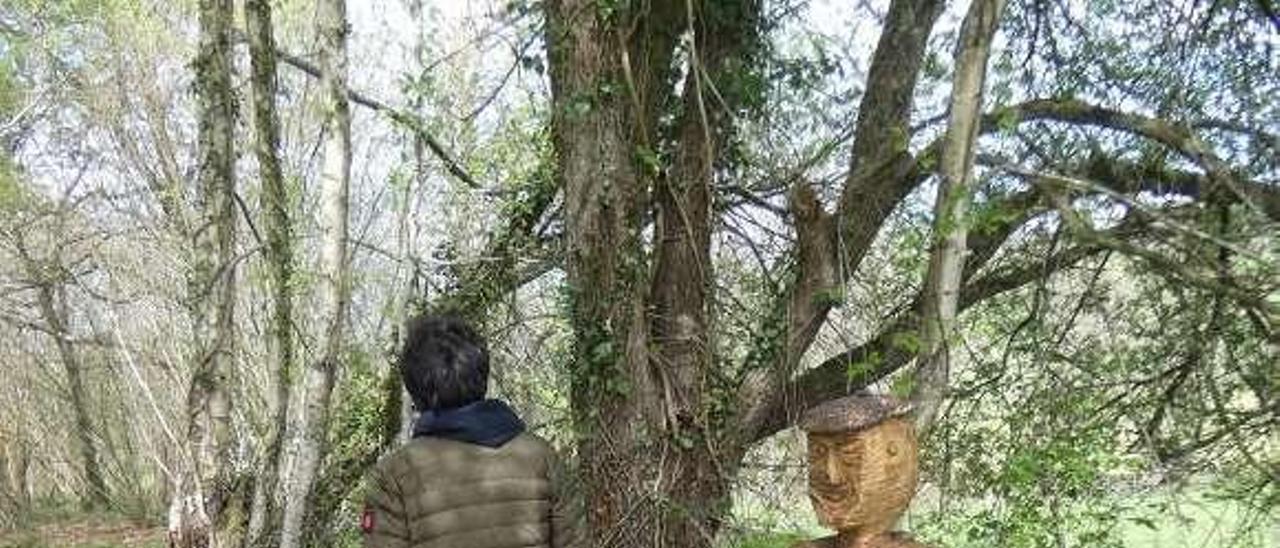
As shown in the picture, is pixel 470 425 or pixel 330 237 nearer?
pixel 470 425

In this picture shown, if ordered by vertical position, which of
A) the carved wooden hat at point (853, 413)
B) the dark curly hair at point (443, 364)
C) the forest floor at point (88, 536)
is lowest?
the forest floor at point (88, 536)

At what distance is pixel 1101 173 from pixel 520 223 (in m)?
2.80

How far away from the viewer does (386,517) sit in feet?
11.4

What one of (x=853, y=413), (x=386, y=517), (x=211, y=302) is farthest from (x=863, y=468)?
(x=211, y=302)

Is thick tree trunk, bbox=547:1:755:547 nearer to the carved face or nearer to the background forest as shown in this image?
the background forest

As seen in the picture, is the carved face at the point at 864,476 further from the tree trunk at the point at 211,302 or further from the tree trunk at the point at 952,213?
the tree trunk at the point at 211,302

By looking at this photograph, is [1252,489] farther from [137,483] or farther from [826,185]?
[137,483]

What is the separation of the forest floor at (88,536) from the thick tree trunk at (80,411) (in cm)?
147

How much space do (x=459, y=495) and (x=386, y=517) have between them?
229mm

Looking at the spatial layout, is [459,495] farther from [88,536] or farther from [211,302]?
[88,536]

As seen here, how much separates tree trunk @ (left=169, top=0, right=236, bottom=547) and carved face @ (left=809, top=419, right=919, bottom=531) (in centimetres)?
340

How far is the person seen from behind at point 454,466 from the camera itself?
338 cm

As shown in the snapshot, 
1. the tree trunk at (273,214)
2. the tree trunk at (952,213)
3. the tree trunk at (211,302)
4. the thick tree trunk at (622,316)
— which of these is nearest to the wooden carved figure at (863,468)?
the tree trunk at (952,213)

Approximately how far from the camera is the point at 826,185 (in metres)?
5.82
